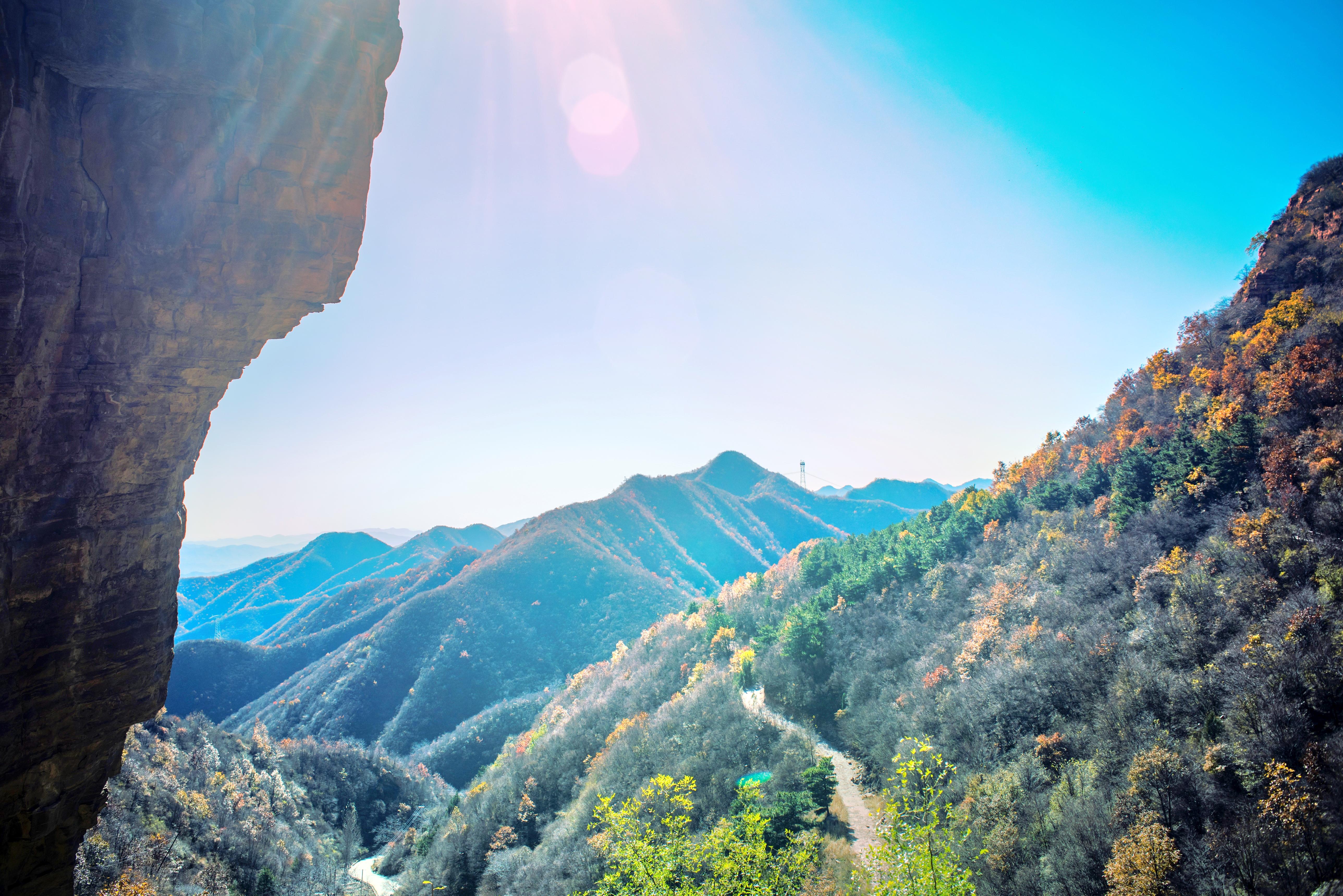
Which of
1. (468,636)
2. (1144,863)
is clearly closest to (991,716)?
(1144,863)

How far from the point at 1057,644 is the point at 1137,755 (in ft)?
29.0

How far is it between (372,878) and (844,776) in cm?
5360

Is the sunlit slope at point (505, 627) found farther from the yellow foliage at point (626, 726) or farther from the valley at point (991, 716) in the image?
the yellow foliage at point (626, 726)

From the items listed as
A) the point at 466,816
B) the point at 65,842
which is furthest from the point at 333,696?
the point at 65,842

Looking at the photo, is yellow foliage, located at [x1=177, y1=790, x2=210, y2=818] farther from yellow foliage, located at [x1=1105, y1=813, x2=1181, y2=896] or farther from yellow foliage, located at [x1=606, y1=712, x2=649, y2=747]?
yellow foliage, located at [x1=1105, y1=813, x2=1181, y2=896]

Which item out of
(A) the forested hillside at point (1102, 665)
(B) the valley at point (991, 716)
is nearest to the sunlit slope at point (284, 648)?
(B) the valley at point (991, 716)

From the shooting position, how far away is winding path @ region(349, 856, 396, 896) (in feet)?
155

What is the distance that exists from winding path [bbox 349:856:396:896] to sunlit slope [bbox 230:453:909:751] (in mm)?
21332

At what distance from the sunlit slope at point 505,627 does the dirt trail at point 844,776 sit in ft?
193

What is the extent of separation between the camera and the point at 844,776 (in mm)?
27547

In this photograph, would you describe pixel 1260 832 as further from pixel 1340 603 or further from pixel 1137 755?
pixel 1340 603

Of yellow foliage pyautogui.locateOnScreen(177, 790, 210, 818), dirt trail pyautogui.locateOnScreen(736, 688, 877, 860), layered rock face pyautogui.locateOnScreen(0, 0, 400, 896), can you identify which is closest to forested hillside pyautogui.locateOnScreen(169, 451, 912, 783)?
yellow foliage pyautogui.locateOnScreen(177, 790, 210, 818)

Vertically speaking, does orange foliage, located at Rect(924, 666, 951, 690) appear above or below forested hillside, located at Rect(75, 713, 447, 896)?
above

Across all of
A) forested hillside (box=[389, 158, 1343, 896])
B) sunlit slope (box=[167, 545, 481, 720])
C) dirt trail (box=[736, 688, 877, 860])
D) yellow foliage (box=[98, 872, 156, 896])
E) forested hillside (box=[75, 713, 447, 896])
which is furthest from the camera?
sunlit slope (box=[167, 545, 481, 720])
